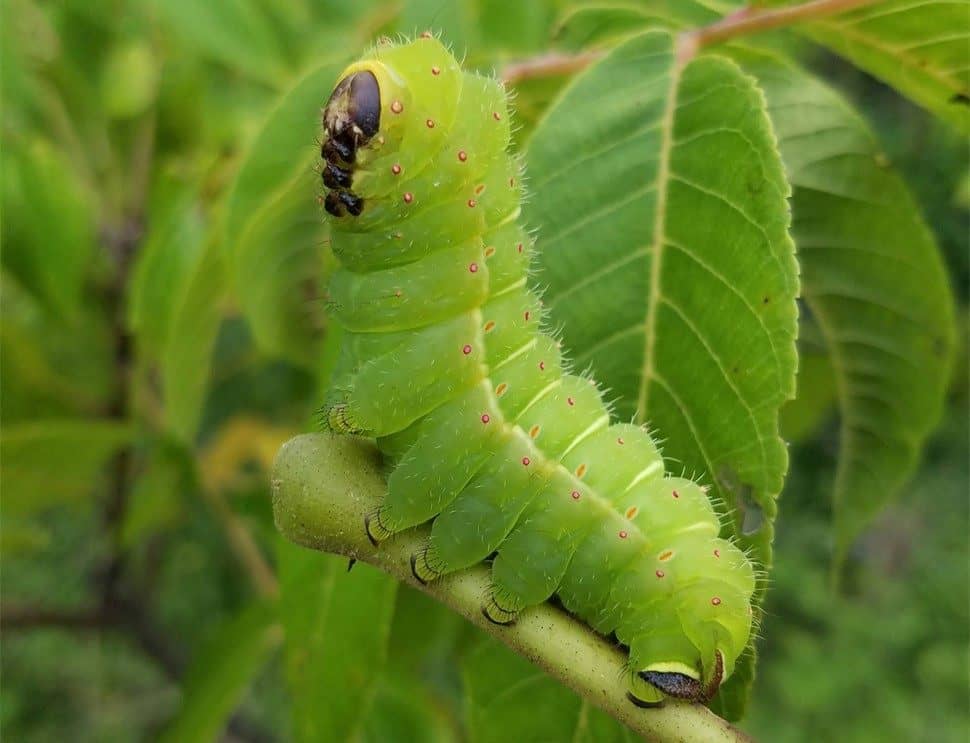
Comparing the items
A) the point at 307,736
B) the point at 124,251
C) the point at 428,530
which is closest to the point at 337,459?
the point at 428,530

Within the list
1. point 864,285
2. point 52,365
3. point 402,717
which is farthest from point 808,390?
point 52,365

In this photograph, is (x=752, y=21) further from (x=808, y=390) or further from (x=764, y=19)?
(x=808, y=390)

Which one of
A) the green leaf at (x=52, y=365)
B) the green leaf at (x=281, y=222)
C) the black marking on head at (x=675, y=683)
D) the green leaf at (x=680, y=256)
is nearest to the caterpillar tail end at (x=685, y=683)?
the black marking on head at (x=675, y=683)

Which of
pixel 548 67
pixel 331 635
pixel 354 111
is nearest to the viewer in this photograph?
pixel 354 111

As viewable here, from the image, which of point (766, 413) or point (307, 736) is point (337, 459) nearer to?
point (766, 413)

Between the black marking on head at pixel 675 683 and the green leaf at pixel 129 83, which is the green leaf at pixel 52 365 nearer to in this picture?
the green leaf at pixel 129 83

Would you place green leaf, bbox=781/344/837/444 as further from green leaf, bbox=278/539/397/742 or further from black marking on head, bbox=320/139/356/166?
black marking on head, bbox=320/139/356/166

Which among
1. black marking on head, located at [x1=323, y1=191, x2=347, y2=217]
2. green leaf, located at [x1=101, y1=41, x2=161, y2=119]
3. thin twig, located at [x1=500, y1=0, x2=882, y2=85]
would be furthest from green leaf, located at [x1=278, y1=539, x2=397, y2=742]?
green leaf, located at [x1=101, y1=41, x2=161, y2=119]
